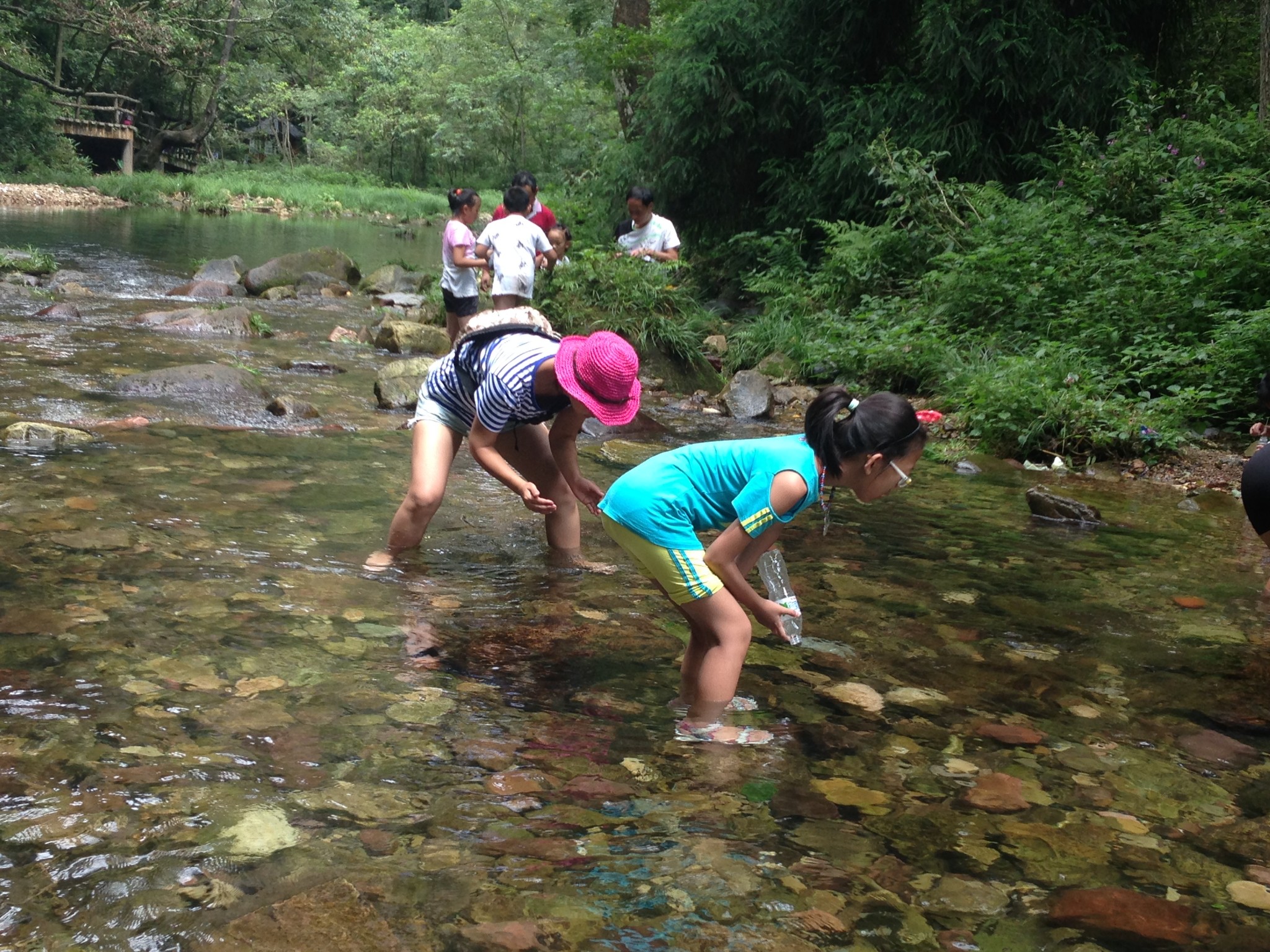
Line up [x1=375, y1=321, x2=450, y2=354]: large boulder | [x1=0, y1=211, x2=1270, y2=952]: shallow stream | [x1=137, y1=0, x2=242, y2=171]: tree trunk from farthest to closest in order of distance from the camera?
1. [x1=137, y1=0, x2=242, y2=171]: tree trunk
2. [x1=375, y1=321, x2=450, y2=354]: large boulder
3. [x1=0, y1=211, x2=1270, y2=952]: shallow stream

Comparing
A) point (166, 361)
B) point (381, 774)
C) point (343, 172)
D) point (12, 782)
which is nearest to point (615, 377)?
point (381, 774)

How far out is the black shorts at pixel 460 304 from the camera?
10.1 meters

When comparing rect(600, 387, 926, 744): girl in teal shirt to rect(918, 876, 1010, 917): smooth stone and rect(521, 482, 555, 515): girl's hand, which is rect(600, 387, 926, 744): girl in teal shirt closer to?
rect(521, 482, 555, 515): girl's hand

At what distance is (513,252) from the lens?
9023mm

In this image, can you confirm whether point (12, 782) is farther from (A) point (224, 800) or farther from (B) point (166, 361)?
(B) point (166, 361)

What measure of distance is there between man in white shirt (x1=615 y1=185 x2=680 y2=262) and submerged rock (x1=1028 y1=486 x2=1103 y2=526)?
5625 mm

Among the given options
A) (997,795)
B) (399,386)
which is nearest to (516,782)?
(997,795)


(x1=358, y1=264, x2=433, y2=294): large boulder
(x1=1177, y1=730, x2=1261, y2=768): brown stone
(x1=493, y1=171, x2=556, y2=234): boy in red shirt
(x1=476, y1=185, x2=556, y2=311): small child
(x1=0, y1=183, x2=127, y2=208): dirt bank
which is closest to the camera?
(x1=1177, y1=730, x2=1261, y2=768): brown stone

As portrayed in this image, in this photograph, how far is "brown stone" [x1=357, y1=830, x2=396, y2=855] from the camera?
2.51 metres

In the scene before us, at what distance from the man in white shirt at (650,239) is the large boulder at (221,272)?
24.4 ft

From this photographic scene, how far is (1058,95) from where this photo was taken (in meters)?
12.4

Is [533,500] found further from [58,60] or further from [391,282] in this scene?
[58,60]

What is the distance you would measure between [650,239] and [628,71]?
8.24 metres

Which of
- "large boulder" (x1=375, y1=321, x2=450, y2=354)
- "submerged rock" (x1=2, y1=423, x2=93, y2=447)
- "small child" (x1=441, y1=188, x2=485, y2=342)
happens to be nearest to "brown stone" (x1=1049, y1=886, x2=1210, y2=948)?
"submerged rock" (x1=2, y1=423, x2=93, y2=447)
